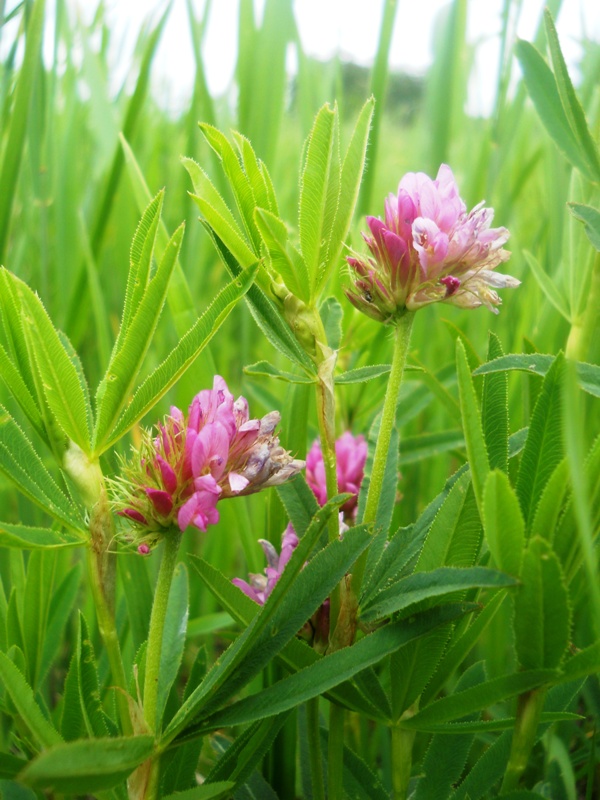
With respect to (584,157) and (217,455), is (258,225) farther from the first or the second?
(584,157)

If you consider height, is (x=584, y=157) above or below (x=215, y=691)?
above

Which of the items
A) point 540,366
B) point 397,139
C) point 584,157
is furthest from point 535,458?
point 397,139

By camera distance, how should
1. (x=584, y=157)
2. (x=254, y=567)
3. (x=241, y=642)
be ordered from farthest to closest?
(x=254, y=567), (x=584, y=157), (x=241, y=642)

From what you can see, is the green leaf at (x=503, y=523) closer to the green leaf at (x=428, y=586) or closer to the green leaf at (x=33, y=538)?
the green leaf at (x=428, y=586)

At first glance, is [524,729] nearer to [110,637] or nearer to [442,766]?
[442,766]

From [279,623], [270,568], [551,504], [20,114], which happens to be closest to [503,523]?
[551,504]

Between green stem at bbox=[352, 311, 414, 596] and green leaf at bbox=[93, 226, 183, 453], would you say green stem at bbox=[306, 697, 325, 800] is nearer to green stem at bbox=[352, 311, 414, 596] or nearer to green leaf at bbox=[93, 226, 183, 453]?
green stem at bbox=[352, 311, 414, 596]

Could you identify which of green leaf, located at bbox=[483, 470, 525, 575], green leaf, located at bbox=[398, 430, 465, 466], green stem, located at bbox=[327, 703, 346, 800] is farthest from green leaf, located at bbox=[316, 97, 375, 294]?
green leaf, located at bbox=[398, 430, 465, 466]
